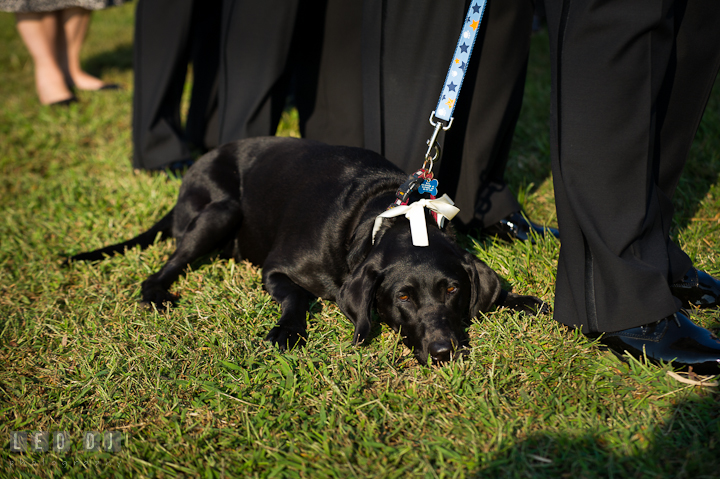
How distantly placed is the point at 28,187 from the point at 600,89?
4165mm

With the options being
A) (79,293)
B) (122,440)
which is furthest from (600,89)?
(79,293)

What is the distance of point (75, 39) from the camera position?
610cm

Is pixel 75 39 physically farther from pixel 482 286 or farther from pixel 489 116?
pixel 482 286

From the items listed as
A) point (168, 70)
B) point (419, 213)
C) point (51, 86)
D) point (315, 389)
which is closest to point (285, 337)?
point (315, 389)

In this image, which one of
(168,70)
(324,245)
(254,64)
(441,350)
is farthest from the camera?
(168,70)

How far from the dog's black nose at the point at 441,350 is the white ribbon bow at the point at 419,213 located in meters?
0.40

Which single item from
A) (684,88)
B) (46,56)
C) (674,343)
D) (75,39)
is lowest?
(46,56)

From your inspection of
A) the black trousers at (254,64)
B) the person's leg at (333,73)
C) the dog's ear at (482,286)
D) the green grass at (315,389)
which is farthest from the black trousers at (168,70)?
the dog's ear at (482,286)

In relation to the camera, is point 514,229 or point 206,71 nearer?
point 514,229

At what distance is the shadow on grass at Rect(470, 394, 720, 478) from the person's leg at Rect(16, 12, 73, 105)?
18.7ft

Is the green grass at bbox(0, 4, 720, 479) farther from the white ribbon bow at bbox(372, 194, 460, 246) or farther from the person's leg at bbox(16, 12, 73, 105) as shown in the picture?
the person's leg at bbox(16, 12, 73, 105)

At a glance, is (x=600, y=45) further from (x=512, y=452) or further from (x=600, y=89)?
(x=512, y=452)

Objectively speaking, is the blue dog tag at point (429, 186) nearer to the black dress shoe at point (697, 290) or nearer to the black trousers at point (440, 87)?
the black trousers at point (440, 87)

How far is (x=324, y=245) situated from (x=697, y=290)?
5.29ft
